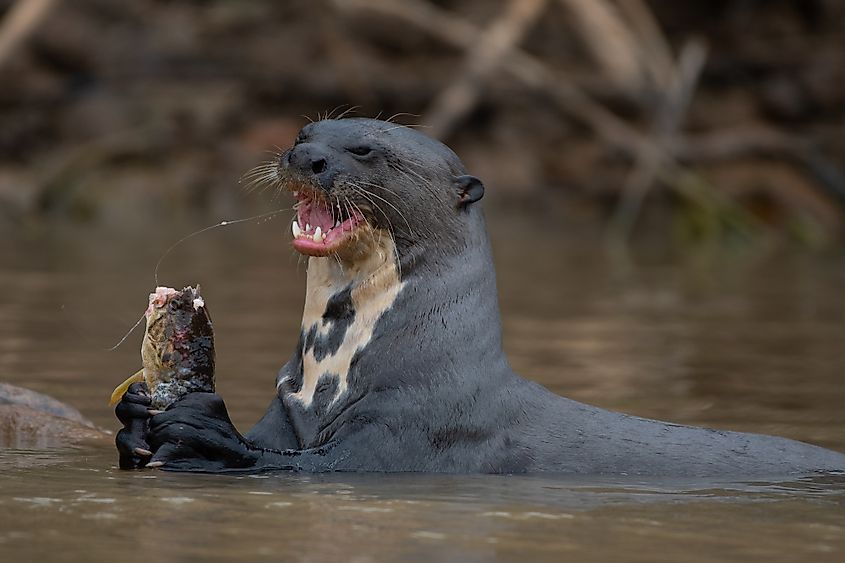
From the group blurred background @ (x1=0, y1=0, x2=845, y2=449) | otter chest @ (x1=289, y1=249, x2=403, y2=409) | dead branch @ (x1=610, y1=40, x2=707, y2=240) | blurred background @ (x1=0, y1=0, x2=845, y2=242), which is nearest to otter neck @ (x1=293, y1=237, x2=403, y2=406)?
otter chest @ (x1=289, y1=249, x2=403, y2=409)

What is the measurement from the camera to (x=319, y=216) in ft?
16.2

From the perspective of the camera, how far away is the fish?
4.63 metres

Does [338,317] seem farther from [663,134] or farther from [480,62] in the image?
[663,134]

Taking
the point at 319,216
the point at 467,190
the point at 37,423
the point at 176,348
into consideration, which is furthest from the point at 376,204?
the point at 37,423

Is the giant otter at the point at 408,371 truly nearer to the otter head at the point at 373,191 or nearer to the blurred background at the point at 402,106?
the otter head at the point at 373,191

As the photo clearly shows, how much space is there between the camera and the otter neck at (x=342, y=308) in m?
4.86

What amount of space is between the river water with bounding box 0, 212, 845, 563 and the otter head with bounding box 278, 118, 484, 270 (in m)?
0.26

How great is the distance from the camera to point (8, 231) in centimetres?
1499

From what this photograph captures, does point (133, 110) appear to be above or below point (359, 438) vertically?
above

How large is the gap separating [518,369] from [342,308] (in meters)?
2.67

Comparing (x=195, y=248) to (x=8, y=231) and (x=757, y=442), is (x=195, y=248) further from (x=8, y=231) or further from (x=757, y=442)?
(x=757, y=442)

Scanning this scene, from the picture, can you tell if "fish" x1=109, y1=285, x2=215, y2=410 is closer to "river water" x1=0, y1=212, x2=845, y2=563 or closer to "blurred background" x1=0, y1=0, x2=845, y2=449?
"river water" x1=0, y1=212, x2=845, y2=563

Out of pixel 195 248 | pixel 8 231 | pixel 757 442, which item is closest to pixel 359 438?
pixel 757 442

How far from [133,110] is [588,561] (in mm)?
14607
